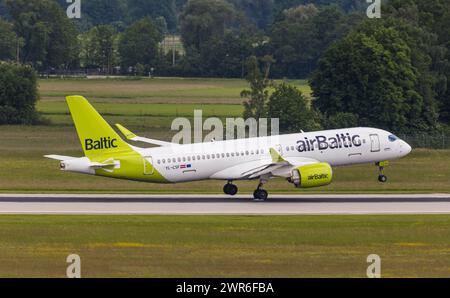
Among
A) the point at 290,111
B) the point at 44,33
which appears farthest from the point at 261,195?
the point at 44,33

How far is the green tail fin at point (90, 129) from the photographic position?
219ft

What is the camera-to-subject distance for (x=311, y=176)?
6725cm

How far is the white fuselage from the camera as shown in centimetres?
6956

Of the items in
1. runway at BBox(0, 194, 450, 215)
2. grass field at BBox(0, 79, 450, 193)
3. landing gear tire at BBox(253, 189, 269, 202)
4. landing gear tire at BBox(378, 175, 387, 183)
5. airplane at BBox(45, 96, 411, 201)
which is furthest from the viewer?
grass field at BBox(0, 79, 450, 193)

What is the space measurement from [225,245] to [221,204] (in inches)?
642

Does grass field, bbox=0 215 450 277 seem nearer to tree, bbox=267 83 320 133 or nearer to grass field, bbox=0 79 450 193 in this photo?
grass field, bbox=0 79 450 193

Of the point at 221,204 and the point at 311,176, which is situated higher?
the point at 311,176

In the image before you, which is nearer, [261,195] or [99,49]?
[261,195]

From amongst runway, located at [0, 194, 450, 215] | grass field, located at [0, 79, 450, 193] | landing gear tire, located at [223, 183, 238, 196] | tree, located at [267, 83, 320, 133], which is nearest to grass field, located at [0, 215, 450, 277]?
runway, located at [0, 194, 450, 215]

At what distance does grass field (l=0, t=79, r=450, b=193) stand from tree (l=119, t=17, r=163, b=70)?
67.5ft

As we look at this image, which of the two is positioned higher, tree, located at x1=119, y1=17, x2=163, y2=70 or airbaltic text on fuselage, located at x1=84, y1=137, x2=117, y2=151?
tree, located at x1=119, y1=17, x2=163, y2=70

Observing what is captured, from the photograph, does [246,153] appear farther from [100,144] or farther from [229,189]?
[100,144]

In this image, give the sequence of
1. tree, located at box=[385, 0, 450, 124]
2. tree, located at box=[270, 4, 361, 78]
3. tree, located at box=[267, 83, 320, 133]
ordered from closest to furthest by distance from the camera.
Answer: tree, located at box=[267, 83, 320, 133]
tree, located at box=[385, 0, 450, 124]
tree, located at box=[270, 4, 361, 78]

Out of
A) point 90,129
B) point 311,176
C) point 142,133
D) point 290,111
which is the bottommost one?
point 142,133
